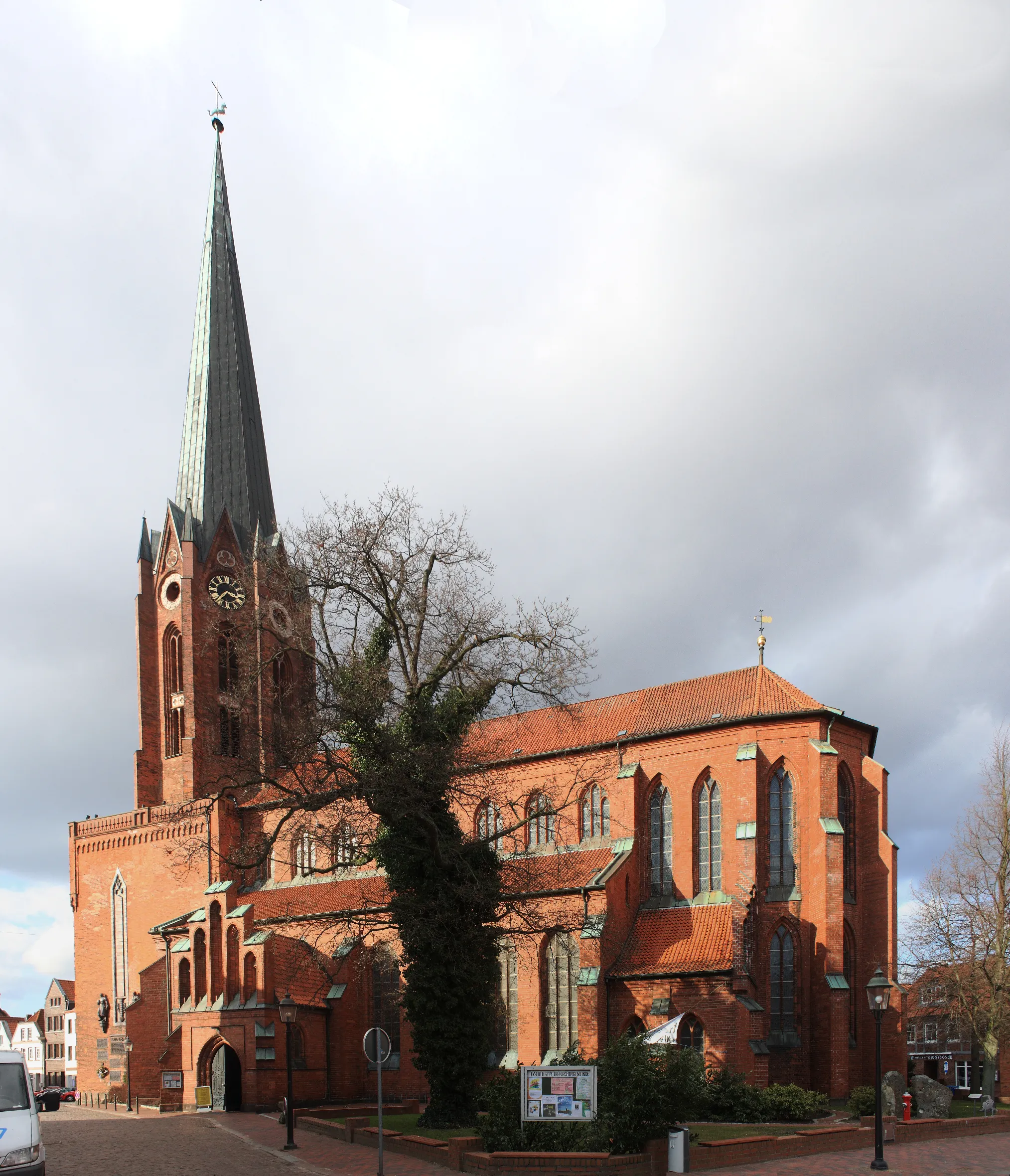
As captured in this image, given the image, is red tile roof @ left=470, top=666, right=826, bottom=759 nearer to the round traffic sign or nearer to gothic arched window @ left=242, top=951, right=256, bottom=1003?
gothic arched window @ left=242, top=951, right=256, bottom=1003

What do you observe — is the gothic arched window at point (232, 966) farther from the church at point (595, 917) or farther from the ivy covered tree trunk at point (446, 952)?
the ivy covered tree trunk at point (446, 952)

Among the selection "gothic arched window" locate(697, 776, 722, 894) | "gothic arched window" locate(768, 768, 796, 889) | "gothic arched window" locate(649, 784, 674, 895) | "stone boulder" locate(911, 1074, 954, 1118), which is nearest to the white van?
"stone boulder" locate(911, 1074, 954, 1118)

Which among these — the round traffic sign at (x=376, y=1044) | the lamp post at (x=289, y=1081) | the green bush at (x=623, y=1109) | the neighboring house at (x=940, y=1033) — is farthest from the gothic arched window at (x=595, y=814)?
the round traffic sign at (x=376, y=1044)

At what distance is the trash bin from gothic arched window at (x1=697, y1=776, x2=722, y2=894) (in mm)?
18666

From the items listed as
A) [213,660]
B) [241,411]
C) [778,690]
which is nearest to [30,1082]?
[778,690]

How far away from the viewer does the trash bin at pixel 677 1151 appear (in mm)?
19500

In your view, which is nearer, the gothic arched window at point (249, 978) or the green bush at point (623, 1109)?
the green bush at point (623, 1109)

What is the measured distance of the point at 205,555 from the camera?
52875 millimetres

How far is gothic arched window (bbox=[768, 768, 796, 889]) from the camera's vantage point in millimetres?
37219

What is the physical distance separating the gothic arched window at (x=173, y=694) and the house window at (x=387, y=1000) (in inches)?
627

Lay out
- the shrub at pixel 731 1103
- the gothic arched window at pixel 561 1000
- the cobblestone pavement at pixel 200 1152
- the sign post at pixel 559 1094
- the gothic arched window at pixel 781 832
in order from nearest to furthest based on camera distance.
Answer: the sign post at pixel 559 1094
the cobblestone pavement at pixel 200 1152
the shrub at pixel 731 1103
the gothic arched window at pixel 561 1000
the gothic arched window at pixel 781 832

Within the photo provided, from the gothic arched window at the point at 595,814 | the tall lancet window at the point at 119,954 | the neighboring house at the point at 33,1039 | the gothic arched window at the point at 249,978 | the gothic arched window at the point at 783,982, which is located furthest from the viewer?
the neighboring house at the point at 33,1039

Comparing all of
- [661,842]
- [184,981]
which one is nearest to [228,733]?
[184,981]

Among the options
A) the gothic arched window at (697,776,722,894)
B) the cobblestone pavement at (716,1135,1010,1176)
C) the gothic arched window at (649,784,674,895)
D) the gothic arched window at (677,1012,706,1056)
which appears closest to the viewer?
the cobblestone pavement at (716,1135,1010,1176)
